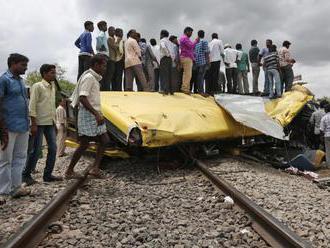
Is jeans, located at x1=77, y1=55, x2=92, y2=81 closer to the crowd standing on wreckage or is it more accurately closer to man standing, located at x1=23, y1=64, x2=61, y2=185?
the crowd standing on wreckage

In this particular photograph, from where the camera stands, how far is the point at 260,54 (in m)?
13.4

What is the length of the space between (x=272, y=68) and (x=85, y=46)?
16.6ft

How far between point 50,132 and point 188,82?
5.35 meters

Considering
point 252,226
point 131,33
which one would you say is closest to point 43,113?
point 252,226

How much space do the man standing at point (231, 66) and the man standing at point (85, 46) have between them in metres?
4.53

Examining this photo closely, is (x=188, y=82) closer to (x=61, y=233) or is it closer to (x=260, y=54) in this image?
(x=260, y=54)

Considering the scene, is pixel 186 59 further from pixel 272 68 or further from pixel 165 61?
pixel 272 68

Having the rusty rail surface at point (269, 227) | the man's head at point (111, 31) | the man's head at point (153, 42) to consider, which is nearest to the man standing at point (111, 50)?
the man's head at point (111, 31)

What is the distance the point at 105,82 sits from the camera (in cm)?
1149

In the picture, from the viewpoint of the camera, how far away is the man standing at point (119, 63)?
11.3 meters

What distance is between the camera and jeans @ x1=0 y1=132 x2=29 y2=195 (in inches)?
224

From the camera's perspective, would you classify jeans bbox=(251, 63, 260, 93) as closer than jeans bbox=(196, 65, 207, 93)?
No

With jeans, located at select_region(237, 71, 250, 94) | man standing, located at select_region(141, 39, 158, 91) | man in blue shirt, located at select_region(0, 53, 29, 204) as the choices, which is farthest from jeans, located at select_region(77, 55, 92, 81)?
jeans, located at select_region(237, 71, 250, 94)

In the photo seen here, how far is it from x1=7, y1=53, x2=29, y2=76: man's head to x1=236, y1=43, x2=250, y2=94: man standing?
30.0ft
